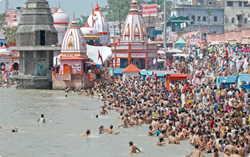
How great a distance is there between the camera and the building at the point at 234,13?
6750 centimetres

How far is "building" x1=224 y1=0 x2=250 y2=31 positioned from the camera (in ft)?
221

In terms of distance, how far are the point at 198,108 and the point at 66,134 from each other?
6287 mm

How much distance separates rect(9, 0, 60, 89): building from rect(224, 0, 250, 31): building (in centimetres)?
2909

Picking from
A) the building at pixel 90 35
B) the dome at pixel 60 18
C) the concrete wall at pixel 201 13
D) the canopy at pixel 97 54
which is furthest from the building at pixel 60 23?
the concrete wall at pixel 201 13

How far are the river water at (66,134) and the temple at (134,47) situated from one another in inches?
537

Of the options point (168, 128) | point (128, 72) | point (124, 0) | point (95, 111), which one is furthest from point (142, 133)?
point (124, 0)

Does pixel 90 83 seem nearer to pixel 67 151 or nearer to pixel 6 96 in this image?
pixel 6 96

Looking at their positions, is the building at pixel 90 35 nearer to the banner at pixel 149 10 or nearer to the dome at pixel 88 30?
the dome at pixel 88 30

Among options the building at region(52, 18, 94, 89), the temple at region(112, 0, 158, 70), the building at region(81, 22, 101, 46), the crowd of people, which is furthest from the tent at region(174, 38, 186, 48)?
the crowd of people

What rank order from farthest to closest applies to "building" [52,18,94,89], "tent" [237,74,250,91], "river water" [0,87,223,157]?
"building" [52,18,94,89], "tent" [237,74,250,91], "river water" [0,87,223,157]

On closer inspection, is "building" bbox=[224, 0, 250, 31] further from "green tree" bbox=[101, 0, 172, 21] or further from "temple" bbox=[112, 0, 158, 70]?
"green tree" bbox=[101, 0, 172, 21]

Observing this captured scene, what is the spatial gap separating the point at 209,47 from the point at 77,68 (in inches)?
453

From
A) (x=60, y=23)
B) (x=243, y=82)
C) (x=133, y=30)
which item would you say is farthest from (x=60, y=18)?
(x=243, y=82)

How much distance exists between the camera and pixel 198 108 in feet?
80.6
